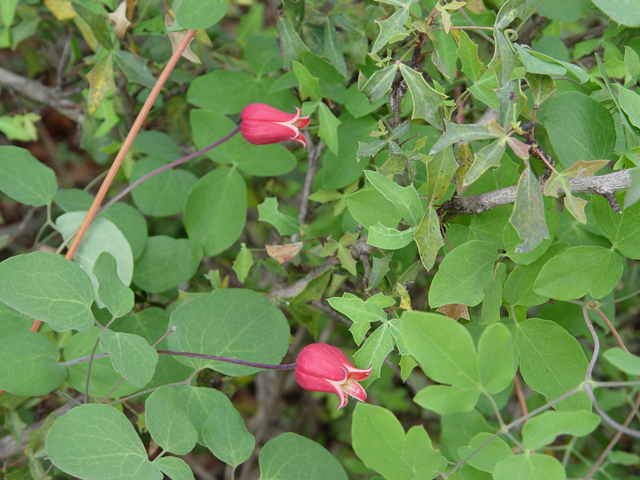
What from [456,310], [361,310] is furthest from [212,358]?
[456,310]

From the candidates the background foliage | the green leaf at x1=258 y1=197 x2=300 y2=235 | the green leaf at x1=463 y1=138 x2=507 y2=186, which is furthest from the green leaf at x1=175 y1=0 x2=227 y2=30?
the green leaf at x1=463 y1=138 x2=507 y2=186

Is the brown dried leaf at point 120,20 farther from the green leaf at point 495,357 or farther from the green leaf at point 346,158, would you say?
the green leaf at point 495,357

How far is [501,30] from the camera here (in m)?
0.74

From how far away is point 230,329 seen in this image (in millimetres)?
926

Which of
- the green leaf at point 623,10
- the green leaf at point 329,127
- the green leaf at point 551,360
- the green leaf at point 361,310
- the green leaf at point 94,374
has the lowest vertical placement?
the green leaf at point 94,374

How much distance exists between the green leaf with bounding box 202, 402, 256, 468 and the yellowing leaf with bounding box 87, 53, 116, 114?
76cm

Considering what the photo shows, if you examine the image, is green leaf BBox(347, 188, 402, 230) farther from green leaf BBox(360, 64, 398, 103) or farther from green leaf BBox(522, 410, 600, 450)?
green leaf BBox(522, 410, 600, 450)

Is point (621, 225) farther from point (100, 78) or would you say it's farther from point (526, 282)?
point (100, 78)

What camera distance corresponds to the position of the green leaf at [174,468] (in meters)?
0.70

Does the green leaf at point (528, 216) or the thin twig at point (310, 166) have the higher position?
the green leaf at point (528, 216)

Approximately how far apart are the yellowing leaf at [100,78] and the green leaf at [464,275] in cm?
88

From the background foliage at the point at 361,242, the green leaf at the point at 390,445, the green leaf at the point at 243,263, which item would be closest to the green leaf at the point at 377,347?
the background foliage at the point at 361,242

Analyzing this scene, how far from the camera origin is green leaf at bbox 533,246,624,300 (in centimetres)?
73

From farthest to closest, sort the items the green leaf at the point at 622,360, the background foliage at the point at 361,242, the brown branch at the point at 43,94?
the brown branch at the point at 43,94 < the background foliage at the point at 361,242 < the green leaf at the point at 622,360
